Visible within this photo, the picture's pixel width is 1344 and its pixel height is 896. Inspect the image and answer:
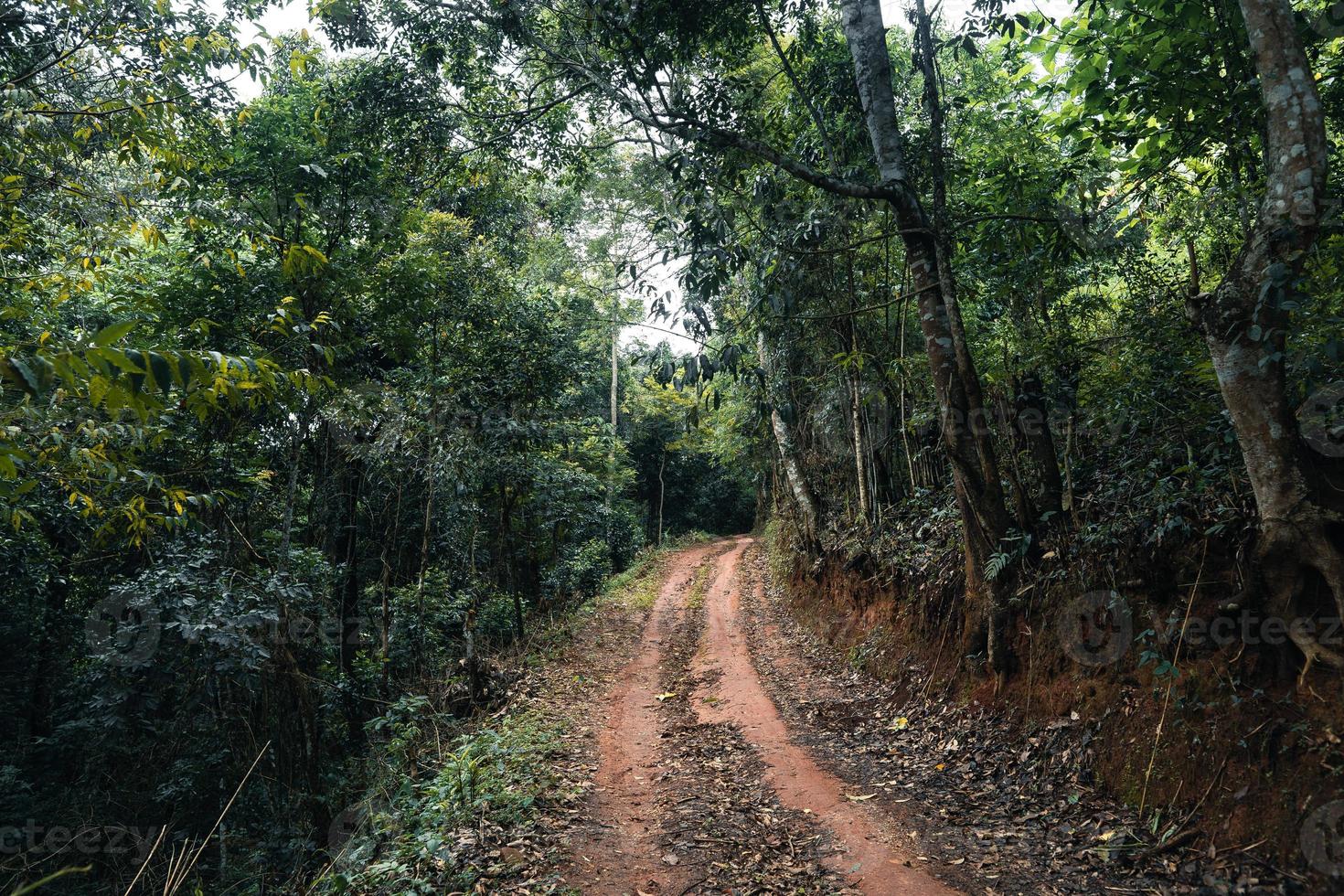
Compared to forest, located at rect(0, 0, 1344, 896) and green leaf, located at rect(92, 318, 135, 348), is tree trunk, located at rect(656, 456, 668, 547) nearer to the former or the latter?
forest, located at rect(0, 0, 1344, 896)

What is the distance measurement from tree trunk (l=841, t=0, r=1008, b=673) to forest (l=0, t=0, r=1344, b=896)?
5cm

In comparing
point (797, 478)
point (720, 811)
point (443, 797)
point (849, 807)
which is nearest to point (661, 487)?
point (797, 478)

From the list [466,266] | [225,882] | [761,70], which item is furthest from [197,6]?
[761,70]

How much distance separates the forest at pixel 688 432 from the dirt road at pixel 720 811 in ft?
0.16

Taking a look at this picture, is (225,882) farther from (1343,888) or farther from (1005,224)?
(1005,224)

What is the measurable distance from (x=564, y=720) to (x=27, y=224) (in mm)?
7138

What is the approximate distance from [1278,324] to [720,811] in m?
5.34

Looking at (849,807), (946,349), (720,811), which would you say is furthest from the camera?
(946,349)

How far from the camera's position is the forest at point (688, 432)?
429 centimetres

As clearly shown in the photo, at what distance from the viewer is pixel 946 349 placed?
6.98 metres

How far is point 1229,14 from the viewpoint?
5.36 m

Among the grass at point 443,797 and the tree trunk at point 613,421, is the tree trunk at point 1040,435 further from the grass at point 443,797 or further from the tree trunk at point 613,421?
the tree trunk at point 613,421

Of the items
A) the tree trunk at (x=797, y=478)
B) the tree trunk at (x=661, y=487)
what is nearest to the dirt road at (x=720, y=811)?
the tree trunk at (x=797, y=478)

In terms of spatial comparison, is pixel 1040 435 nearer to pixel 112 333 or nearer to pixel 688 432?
pixel 688 432
